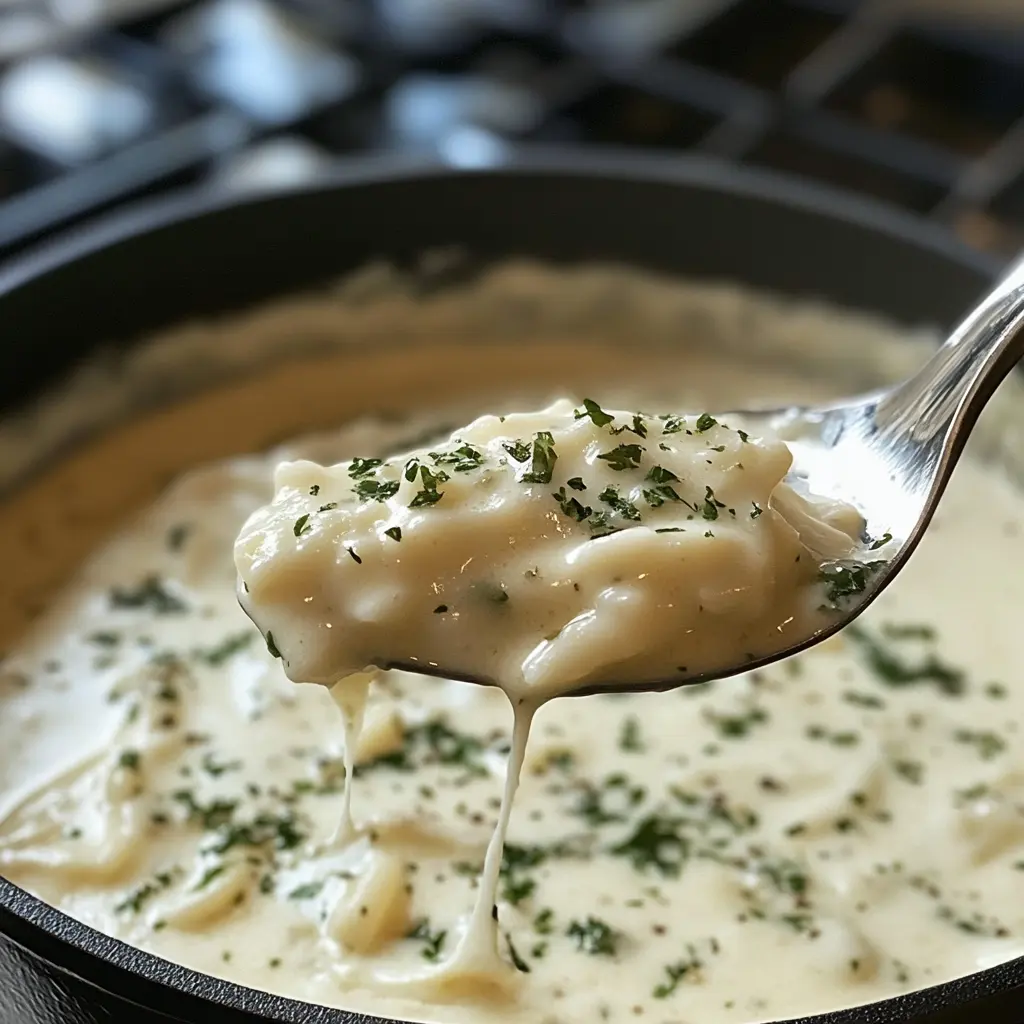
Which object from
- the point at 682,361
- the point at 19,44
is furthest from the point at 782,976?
the point at 19,44

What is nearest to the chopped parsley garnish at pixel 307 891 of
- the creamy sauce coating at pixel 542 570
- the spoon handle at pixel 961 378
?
the creamy sauce coating at pixel 542 570

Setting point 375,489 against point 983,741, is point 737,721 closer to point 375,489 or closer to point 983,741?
point 983,741

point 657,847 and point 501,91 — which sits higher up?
point 501,91

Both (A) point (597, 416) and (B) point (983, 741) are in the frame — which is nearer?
(A) point (597, 416)

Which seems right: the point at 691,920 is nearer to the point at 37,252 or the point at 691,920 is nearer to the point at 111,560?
the point at 111,560

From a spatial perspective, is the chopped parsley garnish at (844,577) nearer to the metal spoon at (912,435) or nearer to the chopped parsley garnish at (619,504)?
the metal spoon at (912,435)

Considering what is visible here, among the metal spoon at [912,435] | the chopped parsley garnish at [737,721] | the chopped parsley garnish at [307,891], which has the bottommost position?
the chopped parsley garnish at [307,891]

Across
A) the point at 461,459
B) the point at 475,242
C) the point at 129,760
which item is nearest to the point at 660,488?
the point at 461,459
